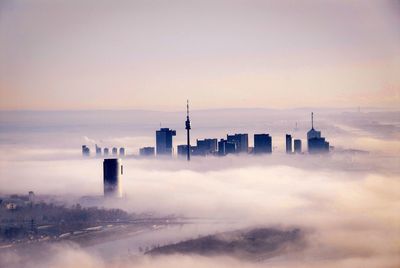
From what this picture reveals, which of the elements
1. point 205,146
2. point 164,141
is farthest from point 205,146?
point 164,141

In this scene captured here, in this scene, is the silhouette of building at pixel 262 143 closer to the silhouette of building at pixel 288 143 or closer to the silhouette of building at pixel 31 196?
the silhouette of building at pixel 288 143

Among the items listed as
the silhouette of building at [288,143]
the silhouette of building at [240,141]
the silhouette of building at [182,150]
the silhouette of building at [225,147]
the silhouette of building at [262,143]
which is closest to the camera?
the silhouette of building at [288,143]

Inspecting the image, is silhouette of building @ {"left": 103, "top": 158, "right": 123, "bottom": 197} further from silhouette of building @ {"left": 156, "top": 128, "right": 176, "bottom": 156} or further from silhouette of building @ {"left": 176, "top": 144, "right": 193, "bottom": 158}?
silhouette of building @ {"left": 176, "top": 144, "right": 193, "bottom": 158}

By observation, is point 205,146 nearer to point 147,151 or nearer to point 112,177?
point 147,151

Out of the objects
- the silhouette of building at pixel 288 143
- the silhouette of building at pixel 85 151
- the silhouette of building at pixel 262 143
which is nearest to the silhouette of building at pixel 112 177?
the silhouette of building at pixel 85 151

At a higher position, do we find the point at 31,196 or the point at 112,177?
the point at 112,177

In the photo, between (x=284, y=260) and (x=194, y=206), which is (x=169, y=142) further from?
(x=284, y=260)

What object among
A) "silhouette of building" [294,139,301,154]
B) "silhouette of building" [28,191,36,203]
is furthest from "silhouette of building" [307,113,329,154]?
"silhouette of building" [28,191,36,203]
